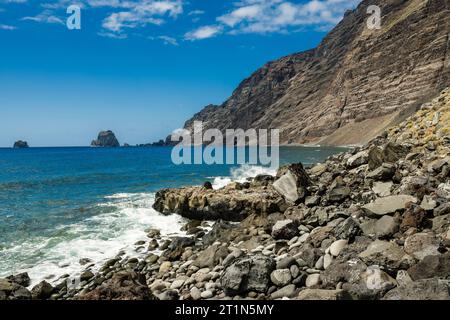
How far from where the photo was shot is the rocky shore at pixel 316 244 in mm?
8172

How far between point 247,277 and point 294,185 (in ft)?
32.6

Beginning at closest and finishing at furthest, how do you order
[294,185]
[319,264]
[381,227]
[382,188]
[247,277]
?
[247,277] → [319,264] → [381,227] → [382,188] → [294,185]

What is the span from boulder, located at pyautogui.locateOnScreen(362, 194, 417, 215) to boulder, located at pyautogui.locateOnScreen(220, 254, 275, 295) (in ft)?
14.2

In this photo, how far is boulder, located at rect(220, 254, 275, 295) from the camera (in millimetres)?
9438

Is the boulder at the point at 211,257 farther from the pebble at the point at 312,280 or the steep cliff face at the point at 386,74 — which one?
the steep cliff face at the point at 386,74

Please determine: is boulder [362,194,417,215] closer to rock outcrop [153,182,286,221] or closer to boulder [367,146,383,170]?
rock outcrop [153,182,286,221]

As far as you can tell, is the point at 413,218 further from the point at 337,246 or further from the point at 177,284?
the point at 177,284

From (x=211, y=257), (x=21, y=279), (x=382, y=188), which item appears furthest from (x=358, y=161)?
(x=21, y=279)

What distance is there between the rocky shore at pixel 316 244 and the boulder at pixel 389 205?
3cm

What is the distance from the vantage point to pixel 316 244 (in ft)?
38.1
